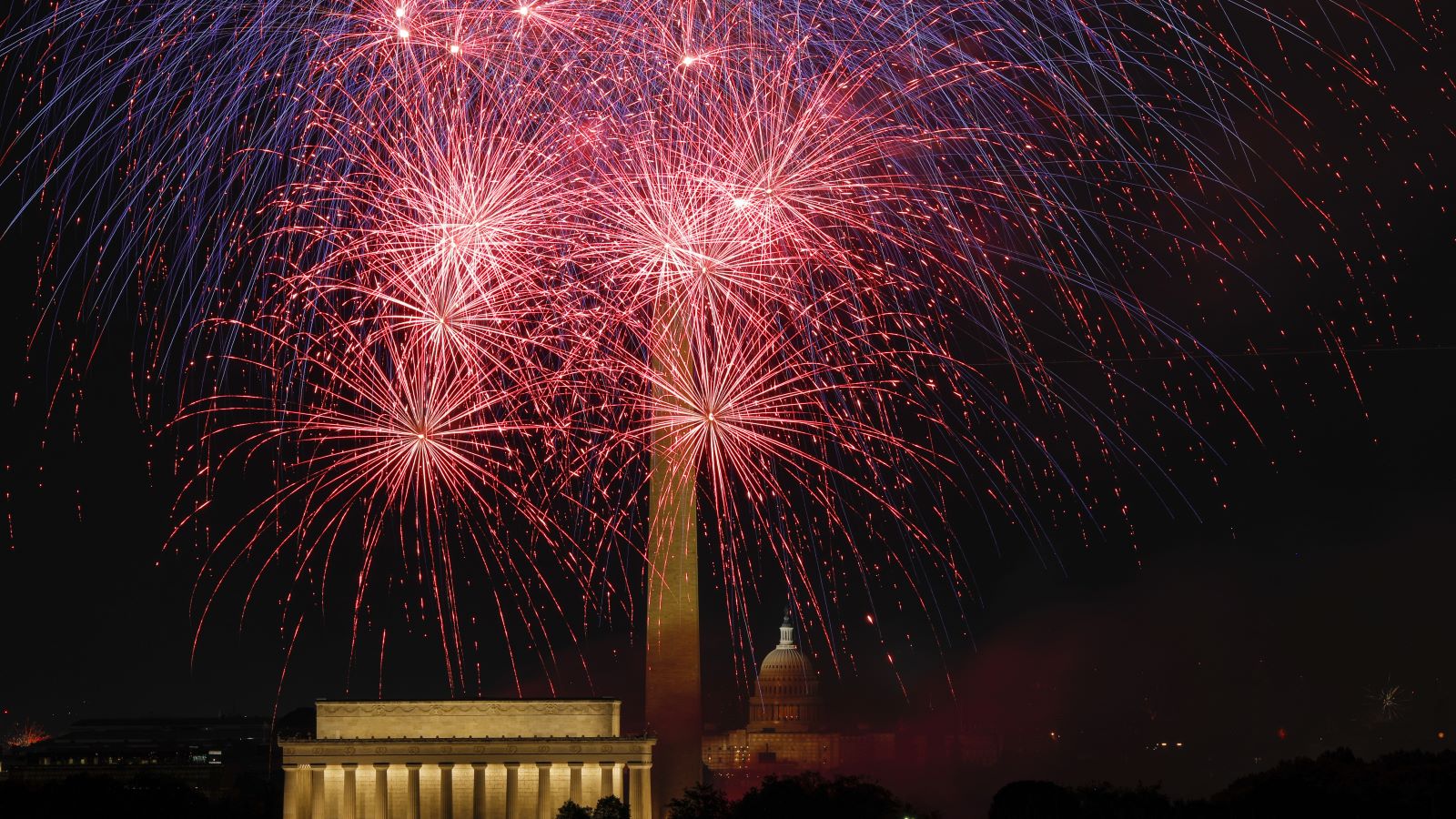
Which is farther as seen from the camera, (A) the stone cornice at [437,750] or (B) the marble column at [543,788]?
(A) the stone cornice at [437,750]

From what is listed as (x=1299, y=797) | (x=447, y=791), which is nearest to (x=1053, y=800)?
(x=1299, y=797)

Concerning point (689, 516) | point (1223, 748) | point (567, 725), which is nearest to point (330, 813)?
point (567, 725)

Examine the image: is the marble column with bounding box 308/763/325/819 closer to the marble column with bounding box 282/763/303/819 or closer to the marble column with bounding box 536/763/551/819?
the marble column with bounding box 282/763/303/819

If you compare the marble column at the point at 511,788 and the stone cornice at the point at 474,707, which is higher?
the stone cornice at the point at 474,707

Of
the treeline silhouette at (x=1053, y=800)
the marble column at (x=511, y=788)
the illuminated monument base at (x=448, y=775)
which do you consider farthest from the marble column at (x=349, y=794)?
the marble column at (x=511, y=788)

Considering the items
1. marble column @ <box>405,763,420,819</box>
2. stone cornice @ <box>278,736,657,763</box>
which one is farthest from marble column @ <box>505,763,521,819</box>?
marble column @ <box>405,763,420,819</box>

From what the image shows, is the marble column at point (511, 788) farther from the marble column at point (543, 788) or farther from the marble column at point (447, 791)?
the marble column at point (447, 791)

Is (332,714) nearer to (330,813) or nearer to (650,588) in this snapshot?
(330,813)
